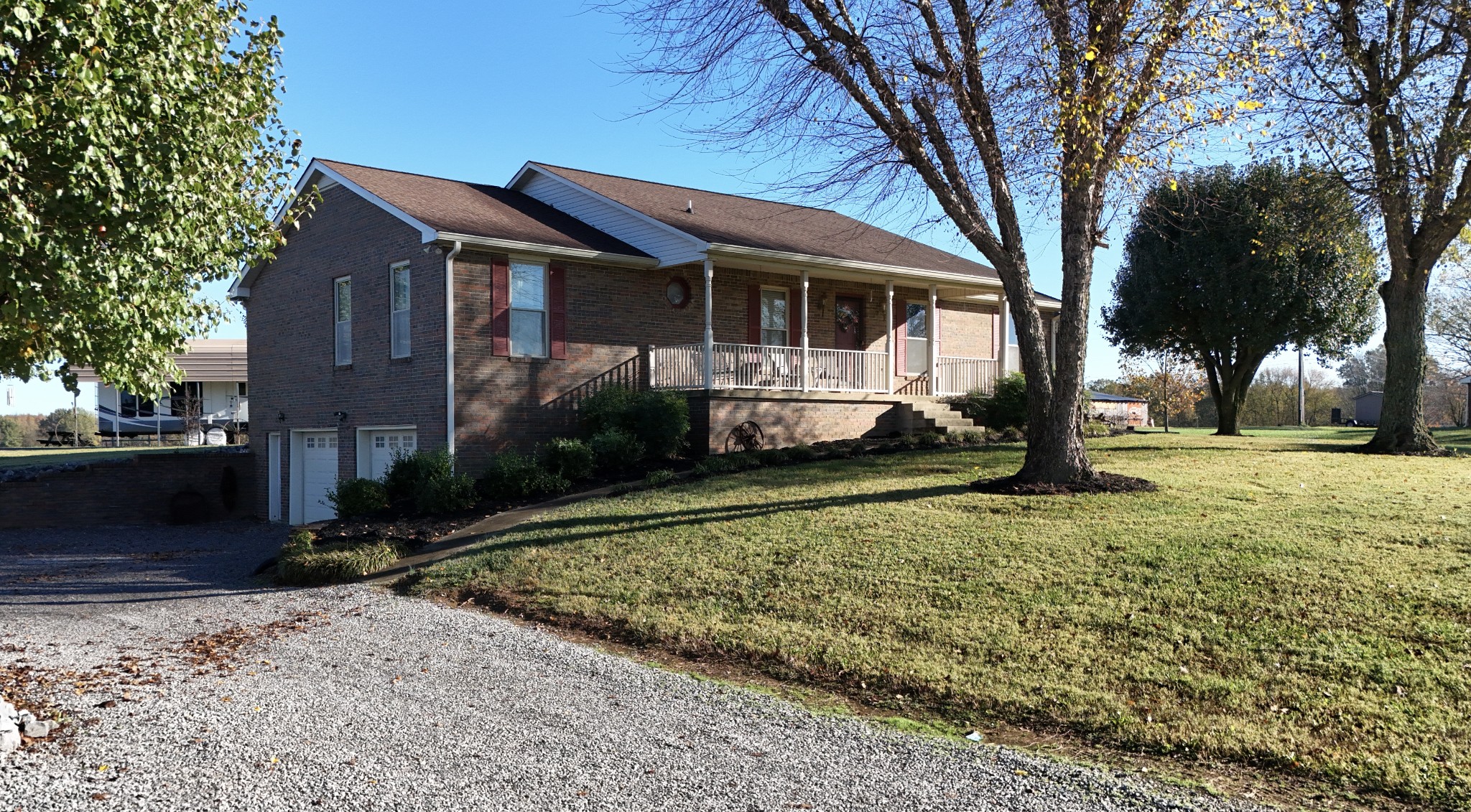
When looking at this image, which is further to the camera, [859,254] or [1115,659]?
[859,254]

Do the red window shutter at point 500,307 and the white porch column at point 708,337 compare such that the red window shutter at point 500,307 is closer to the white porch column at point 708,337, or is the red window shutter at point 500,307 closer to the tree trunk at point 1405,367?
the white porch column at point 708,337

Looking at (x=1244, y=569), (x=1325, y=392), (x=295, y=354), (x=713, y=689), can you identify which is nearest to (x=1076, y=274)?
(x=1244, y=569)

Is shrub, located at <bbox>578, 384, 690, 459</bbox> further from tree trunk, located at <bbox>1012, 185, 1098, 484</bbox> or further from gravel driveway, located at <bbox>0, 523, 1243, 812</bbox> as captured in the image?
gravel driveway, located at <bbox>0, 523, 1243, 812</bbox>

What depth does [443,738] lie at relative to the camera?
572cm

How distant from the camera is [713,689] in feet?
22.3

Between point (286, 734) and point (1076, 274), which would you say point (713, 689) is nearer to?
point (286, 734)

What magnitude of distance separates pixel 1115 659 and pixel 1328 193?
14565 mm

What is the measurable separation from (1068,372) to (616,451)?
23.0 feet

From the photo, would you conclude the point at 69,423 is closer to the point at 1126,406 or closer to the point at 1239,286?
A: the point at 1239,286

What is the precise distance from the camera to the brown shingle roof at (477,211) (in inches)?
664

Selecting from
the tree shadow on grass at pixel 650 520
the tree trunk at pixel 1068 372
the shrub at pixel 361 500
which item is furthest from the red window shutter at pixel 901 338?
the shrub at pixel 361 500

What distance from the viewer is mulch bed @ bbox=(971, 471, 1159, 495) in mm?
11734

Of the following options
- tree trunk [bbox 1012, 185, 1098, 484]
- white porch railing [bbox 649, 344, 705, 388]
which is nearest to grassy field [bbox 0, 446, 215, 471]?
white porch railing [bbox 649, 344, 705, 388]

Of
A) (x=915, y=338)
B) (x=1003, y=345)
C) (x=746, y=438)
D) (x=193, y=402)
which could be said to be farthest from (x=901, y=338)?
(x=193, y=402)
